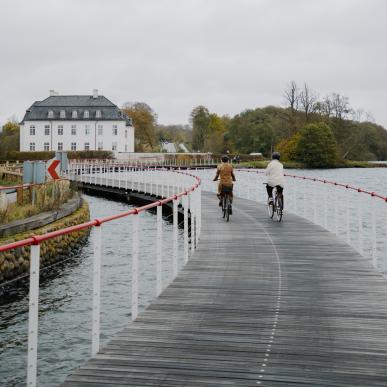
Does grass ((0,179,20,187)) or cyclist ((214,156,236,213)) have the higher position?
cyclist ((214,156,236,213))

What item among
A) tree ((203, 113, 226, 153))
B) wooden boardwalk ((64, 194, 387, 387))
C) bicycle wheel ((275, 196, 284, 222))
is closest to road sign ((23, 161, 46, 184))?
bicycle wheel ((275, 196, 284, 222))

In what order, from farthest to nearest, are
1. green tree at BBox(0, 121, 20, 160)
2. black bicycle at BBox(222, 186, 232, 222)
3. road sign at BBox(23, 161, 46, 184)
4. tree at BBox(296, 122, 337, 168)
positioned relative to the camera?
tree at BBox(296, 122, 337, 168) < green tree at BBox(0, 121, 20, 160) < road sign at BBox(23, 161, 46, 184) < black bicycle at BBox(222, 186, 232, 222)

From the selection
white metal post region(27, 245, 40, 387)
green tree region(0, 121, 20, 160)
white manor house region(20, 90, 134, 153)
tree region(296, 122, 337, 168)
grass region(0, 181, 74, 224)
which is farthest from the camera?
white manor house region(20, 90, 134, 153)

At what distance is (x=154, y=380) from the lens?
16.9ft

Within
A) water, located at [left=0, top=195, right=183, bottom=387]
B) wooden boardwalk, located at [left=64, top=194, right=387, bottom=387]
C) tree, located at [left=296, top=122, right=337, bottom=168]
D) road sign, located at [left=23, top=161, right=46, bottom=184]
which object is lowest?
water, located at [left=0, top=195, right=183, bottom=387]

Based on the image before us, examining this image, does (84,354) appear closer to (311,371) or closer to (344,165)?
(311,371)

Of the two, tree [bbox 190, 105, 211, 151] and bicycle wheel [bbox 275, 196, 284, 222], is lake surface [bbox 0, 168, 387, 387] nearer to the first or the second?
bicycle wheel [bbox 275, 196, 284, 222]

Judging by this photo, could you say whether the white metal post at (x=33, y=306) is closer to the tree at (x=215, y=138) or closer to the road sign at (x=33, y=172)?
the road sign at (x=33, y=172)

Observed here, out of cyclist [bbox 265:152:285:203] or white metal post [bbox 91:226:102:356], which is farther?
cyclist [bbox 265:152:285:203]

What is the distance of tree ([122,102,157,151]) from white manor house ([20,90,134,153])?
526 inches

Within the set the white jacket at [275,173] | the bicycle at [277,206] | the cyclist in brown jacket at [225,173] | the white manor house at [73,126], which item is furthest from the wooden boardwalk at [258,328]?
the white manor house at [73,126]

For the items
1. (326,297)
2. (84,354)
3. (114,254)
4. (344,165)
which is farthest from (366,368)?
(344,165)

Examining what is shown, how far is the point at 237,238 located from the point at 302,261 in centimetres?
300

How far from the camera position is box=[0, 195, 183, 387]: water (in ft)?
27.0
